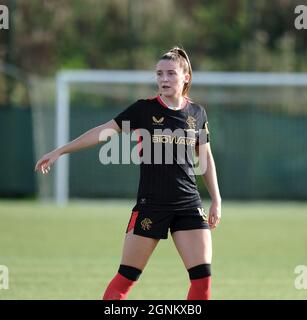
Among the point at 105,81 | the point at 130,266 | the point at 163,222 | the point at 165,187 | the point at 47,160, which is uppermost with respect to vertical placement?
the point at 105,81

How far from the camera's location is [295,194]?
85.4ft

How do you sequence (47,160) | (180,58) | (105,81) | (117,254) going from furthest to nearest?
(105,81) → (117,254) → (180,58) → (47,160)

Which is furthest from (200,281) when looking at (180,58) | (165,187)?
(180,58)

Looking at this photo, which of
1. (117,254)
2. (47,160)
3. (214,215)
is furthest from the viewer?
(117,254)

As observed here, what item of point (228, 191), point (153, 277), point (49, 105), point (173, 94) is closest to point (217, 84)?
point (228, 191)

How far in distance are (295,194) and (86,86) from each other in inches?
244

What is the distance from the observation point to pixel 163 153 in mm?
7543

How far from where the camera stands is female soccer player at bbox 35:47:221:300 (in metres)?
7.46

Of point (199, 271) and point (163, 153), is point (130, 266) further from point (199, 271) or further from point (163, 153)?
point (163, 153)

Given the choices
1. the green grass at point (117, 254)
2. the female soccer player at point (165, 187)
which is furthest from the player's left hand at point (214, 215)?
the green grass at point (117, 254)

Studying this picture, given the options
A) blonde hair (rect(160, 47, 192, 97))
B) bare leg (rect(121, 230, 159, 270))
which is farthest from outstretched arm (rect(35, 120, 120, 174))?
bare leg (rect(121, 230, 159, 270))

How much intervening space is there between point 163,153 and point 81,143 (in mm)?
622

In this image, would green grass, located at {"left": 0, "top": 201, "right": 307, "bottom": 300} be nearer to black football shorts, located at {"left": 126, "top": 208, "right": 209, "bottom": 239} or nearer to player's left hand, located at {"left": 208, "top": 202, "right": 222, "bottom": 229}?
player's left hand, located at {"left": 208, "top": 202, "right": 222, "bottom": 229}
